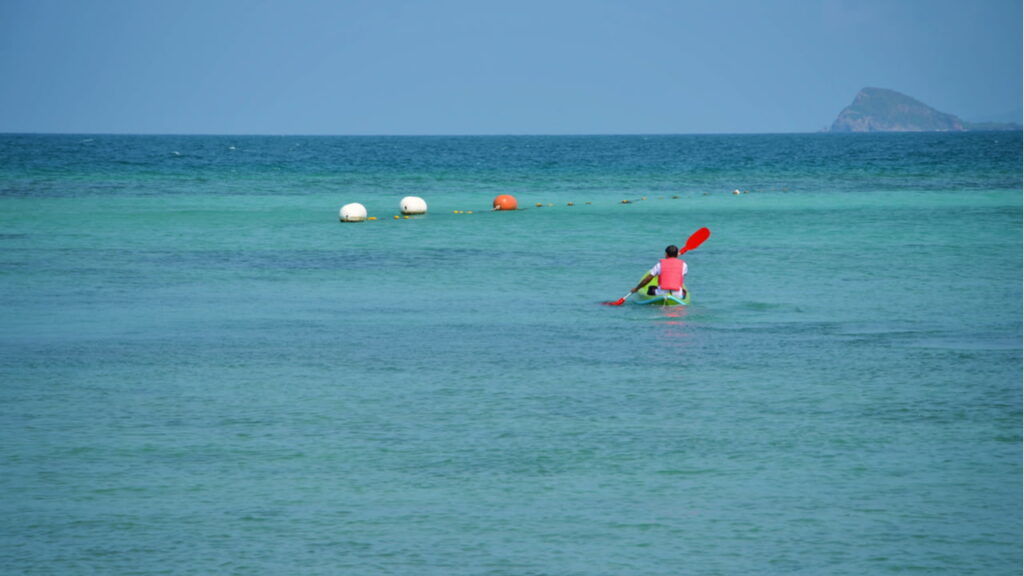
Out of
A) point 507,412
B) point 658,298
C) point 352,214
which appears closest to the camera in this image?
point 507,412

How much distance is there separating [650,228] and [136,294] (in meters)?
17.9

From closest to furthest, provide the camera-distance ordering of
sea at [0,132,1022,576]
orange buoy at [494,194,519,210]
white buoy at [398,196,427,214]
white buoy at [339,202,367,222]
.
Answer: sea at [0,132,1022,576] → white buoy at [339,202,367,222] → white buoy at [398,196,427,214] → orange buoy at [494,194,519,210]

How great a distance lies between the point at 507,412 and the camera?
12.8m

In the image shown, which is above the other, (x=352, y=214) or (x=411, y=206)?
(x=411, y=206)

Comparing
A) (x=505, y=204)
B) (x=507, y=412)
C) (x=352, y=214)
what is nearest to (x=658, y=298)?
(x=507, y=412)

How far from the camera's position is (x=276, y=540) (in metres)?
9.22

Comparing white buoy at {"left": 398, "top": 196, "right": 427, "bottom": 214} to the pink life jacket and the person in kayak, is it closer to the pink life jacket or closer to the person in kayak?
the person in kayak

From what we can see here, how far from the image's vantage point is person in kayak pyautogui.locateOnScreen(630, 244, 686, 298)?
19531 millimetres

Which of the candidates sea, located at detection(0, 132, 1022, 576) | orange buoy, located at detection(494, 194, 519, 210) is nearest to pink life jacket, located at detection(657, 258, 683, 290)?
sea, located at detection(0, 132, 1022, 576)

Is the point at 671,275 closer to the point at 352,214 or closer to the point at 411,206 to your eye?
the point at 352,214

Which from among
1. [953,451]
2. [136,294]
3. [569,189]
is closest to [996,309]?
[953,451]

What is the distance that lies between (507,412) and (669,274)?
24.0 ft

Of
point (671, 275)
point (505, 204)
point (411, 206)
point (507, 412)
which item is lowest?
point (507, 412)

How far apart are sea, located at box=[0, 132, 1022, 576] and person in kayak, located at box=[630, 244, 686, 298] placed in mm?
359
